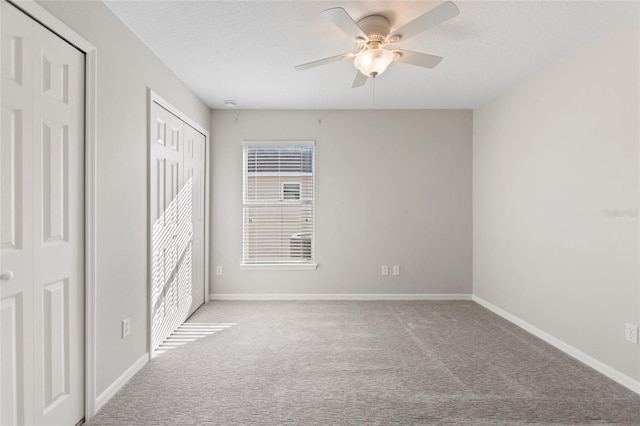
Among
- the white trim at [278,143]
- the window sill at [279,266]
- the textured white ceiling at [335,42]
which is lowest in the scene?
the window sill at [279,266]

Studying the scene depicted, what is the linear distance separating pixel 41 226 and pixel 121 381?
129 cm

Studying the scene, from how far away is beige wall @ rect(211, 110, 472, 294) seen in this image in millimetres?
4512

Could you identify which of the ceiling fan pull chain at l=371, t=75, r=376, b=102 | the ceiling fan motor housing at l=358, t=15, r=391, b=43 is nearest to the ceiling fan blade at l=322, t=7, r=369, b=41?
the ceiling fan motor housing at l=358, t=15, r=391, b=43

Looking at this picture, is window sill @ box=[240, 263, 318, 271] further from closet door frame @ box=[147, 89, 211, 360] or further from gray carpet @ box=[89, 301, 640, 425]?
gray carpet @ box=[89, 301, 640, 425]

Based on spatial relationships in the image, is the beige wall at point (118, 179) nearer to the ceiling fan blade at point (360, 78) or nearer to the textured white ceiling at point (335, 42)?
the textured white ceiling at point (335, 42)

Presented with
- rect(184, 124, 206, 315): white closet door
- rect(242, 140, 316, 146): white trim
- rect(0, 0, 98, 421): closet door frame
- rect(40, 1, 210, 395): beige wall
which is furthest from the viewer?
rect(242, 140, 316, 146): white trim

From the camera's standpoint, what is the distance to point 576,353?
9.18 ft

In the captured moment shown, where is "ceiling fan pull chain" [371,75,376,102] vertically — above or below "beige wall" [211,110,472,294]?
above

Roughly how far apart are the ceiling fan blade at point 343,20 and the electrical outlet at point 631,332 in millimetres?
2707

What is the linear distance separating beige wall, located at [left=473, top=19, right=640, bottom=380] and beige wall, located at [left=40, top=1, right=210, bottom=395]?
3.53 metres

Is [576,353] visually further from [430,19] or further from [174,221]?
[174,221]

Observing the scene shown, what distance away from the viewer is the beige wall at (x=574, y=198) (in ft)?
7.79

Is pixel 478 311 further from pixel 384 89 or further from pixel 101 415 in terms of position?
pixel 101 415

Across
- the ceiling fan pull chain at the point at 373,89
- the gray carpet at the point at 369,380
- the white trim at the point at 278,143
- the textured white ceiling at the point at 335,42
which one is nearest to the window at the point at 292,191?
the white trim at the point at 278,143
